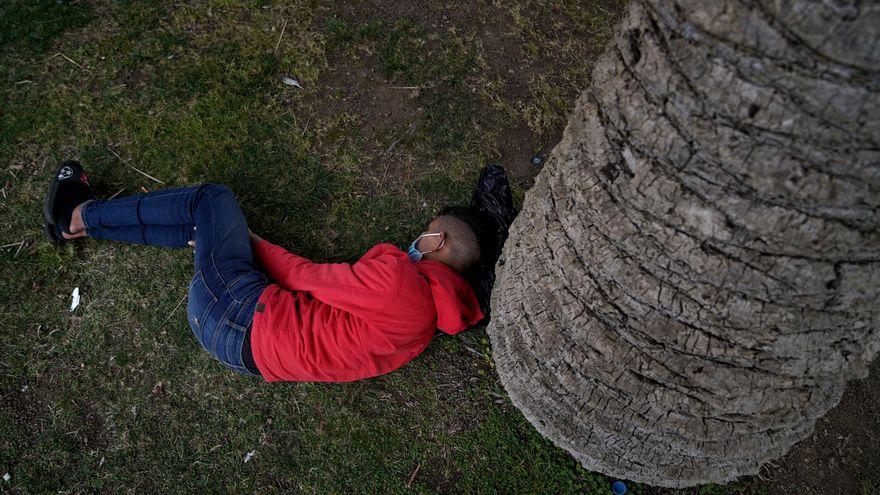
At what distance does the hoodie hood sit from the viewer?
304 centimetres

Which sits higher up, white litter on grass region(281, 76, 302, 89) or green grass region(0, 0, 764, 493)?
white litter on grass region(281, 76, 302, 89)

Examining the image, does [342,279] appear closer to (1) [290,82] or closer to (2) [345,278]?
(2) [345,278]

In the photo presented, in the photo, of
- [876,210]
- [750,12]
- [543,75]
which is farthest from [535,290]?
[543,75]

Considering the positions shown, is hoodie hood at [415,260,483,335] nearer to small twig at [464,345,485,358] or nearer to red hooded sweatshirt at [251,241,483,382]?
red hooded sweatshirt at [251,241,483,382]

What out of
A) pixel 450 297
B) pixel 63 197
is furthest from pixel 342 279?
pixel 63 197

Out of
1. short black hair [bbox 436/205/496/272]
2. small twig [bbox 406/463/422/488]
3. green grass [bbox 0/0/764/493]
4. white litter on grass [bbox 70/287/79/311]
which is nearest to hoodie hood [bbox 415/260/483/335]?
short black hair [bbox 436/205/496/272]

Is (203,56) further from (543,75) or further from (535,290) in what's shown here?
(535,290)

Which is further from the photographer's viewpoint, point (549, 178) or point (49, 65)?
point (49, 65)

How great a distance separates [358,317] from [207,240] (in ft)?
3.76

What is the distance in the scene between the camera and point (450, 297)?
3033 mm

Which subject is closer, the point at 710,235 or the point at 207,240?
the point at 710,235

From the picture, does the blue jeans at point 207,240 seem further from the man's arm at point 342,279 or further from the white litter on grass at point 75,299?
the white litter on grass at point 75,299

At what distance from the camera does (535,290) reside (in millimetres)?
2471

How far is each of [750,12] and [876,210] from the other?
2.13ft
